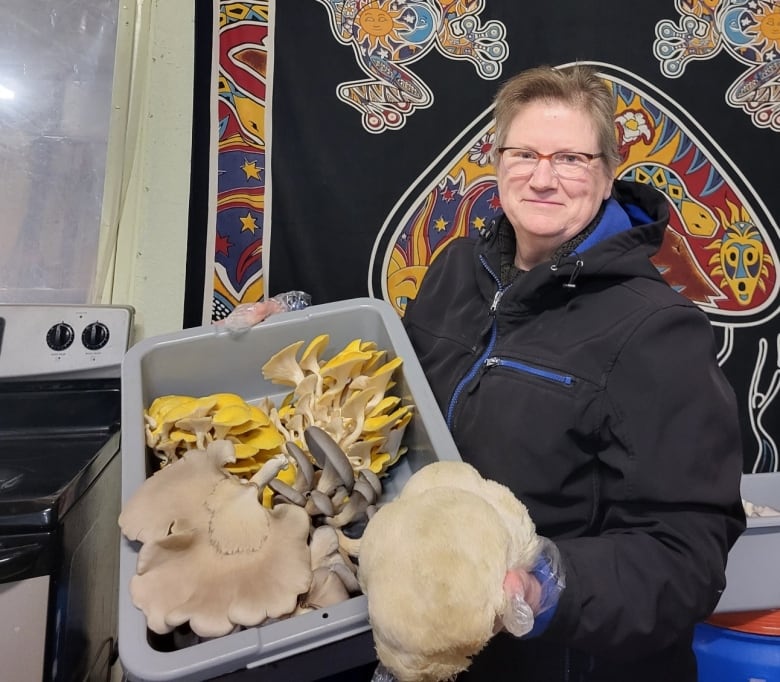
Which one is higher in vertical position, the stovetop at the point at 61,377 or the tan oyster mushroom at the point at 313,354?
the tan oyster mushroom at the point at 313,354

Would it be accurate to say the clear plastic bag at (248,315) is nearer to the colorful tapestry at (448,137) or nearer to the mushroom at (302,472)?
the mushroom at (302,472)

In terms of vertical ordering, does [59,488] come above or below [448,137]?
below

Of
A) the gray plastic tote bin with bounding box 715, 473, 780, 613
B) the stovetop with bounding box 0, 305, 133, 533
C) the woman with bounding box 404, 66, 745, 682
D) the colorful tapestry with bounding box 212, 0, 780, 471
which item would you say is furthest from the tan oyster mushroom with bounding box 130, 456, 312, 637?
the gray plastic tote bin with bounding box 715, 473, 780, 613

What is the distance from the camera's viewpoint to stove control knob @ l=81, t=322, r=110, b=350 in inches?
40.1

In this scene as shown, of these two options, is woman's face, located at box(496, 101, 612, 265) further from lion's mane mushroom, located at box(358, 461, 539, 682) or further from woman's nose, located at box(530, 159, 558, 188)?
lion's mane mushroom, located at box(358, 461, 539, 682)

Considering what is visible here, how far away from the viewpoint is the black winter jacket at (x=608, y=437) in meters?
0.58

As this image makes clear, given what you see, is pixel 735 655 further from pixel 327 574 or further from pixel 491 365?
pixel 327 574

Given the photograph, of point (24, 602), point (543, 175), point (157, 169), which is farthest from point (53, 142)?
point (543, 175)

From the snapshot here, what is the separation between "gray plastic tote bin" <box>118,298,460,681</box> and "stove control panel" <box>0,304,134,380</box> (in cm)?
26

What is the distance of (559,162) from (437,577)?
61 cm

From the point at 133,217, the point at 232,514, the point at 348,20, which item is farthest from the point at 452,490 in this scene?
the point at 348,20

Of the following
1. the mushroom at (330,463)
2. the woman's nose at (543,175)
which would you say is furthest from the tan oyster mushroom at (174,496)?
the woman's nose at (543,175)

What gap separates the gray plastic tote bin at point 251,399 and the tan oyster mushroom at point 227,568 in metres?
0.02

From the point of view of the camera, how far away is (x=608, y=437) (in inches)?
26.1
